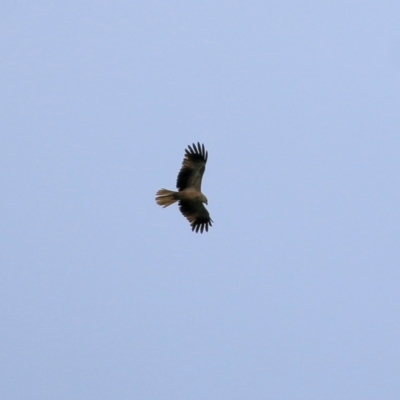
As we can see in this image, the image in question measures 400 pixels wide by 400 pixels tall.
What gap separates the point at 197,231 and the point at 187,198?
1.53 metres

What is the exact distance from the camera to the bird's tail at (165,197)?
36.2 m

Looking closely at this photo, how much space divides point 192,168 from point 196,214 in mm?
1633

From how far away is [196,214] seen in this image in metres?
37.4

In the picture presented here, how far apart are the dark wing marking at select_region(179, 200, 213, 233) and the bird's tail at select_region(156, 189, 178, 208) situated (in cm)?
51

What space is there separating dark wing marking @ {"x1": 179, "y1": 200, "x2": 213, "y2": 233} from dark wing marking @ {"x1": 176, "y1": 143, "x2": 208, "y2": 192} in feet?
1.81

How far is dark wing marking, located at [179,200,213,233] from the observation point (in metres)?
36.9

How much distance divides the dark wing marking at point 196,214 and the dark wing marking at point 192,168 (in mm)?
550

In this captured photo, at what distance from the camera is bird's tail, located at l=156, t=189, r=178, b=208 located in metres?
36.2

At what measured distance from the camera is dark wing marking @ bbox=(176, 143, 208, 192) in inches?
1432

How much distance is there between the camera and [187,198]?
120 feet

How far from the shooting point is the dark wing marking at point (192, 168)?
36375mm

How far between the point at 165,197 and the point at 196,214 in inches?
61.1

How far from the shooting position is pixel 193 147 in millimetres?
36312

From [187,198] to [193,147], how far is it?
55.5 inches
